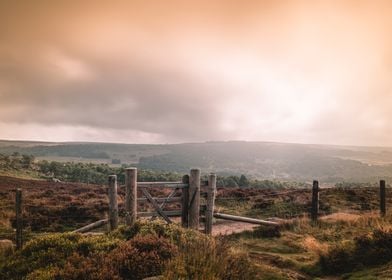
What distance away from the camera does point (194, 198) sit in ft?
39.8

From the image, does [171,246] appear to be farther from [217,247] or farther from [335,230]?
[335,230]

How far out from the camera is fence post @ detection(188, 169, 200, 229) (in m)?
12.1

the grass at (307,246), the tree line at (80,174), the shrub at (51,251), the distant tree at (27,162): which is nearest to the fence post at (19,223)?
the shrub at (51,251)

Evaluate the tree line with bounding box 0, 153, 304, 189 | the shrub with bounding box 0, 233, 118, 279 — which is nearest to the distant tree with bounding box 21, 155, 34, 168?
the tree line with bounding box 0, 153, 304, 189

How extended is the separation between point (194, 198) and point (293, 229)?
4.56 m

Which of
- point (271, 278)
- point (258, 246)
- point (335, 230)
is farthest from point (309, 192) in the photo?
point (271, 278)

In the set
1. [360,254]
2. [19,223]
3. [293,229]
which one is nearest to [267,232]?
[293,229]

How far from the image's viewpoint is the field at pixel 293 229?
880 cm

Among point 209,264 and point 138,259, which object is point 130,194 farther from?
point 209,264

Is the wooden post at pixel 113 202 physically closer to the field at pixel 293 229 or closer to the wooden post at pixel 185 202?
the wooden post at pixel 185 202

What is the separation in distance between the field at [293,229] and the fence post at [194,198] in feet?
4.26

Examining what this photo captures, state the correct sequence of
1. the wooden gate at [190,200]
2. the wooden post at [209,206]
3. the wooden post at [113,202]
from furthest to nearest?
the wooden post at [209,206] → the wooden gate at [190,200] → the wooden post at [113,202]

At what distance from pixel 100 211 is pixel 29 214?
377 cm

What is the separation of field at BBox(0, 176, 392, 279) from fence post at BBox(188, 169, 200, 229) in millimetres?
1299
